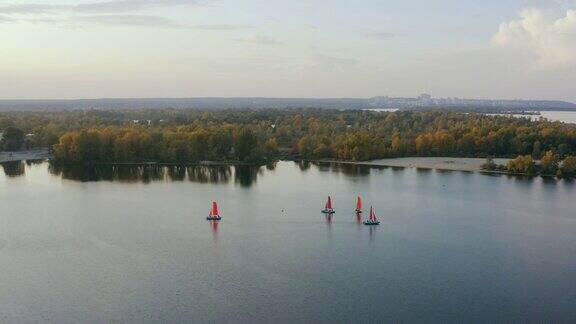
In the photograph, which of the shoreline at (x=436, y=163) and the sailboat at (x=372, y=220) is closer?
the sailboat at (x=372, y=220)

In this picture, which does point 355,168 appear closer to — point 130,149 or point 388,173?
point 388,173

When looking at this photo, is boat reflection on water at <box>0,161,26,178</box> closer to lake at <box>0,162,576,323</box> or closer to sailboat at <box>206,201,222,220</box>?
lake at <box>0,162,576,323</box>

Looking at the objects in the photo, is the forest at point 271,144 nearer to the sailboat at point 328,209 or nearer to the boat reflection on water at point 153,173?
the boat reflection on water at point 153,173

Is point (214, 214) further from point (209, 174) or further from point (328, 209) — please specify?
point (209, 174)

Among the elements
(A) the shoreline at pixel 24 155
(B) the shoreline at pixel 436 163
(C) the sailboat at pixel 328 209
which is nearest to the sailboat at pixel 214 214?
(C) the sailboat at pixel 328 209

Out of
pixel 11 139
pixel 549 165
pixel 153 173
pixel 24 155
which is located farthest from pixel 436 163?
pixel 11 139
